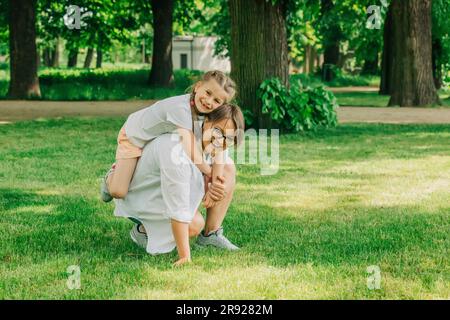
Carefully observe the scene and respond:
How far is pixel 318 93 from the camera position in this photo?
13.4 metres

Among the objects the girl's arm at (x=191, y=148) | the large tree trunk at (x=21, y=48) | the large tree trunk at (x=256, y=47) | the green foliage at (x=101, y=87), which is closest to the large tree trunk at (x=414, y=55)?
the green foliage at (x=101, y=87)

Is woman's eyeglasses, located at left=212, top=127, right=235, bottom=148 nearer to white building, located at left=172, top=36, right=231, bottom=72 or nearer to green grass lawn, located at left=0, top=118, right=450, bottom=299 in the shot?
green grass lawn, located at left=0, top=118, right=450, bottom=299

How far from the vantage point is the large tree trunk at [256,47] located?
41.2ft

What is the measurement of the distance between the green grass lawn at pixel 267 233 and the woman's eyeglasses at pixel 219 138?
68 centimetres

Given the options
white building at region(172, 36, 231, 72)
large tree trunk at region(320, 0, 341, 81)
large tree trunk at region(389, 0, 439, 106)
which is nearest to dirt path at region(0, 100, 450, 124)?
large tree trunk at region(389, 0, 439, 106)

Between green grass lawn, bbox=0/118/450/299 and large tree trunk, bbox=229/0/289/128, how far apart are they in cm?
248

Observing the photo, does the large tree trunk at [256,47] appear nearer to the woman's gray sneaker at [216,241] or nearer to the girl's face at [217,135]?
the woman's gray sneaker at [216,241]

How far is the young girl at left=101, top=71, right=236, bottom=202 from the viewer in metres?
4.89

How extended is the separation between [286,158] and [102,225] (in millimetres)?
4399

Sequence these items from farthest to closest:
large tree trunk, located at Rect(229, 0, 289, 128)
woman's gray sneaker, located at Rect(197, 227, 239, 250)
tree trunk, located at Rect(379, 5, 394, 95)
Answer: tree trunk, located at Rect(379, 5, 394, 95) < large tree trunk, located at Rect(229, 0, 289, 128) < woman's gray sneaker, located at Rect(197, 227, 239, 250)

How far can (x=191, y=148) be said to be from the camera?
4.90 meters

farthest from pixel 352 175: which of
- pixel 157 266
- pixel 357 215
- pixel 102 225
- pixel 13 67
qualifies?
pixel 13 67

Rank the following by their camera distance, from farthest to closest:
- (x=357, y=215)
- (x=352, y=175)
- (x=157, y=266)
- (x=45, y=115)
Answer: (x=45, y=115) → (x=352, y=175) → (x=357, y=215) → (x=157, y=266)
